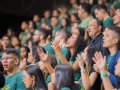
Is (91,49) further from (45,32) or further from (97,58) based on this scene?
(45,32)

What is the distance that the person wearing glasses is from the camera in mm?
5730

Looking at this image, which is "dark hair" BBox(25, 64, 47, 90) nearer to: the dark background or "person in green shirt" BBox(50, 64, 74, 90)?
"person in green shirt" BBox(50, 64, 74, 90)

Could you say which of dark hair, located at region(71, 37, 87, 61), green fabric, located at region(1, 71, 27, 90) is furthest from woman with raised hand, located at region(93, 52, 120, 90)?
dark hair, located at region(71, 37, 87, 61)

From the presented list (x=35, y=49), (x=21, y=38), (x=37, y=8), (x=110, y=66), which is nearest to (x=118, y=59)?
(x=110, y=66)

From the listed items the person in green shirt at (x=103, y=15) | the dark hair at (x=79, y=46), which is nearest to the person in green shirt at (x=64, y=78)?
the dark hair at (x=79, y=46)

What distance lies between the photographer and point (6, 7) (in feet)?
51.5

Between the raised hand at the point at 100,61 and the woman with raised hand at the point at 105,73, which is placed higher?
the raised hand at the point at 100,61

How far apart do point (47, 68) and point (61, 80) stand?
1.09 metres

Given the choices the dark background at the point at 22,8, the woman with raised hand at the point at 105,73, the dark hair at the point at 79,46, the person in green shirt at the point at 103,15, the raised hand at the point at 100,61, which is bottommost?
the woman with raised hand at the point at 105,73

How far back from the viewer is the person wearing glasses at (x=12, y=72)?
573cm

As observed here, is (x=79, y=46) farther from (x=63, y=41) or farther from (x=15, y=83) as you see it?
(x=15, y=83)

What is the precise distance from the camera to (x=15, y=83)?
575 centimetres

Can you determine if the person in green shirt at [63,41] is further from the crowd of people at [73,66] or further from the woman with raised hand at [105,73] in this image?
the woman with raised hand at [105,73]

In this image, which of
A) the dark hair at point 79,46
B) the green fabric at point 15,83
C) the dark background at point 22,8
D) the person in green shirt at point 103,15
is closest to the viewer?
the green fabric at point 15,83
